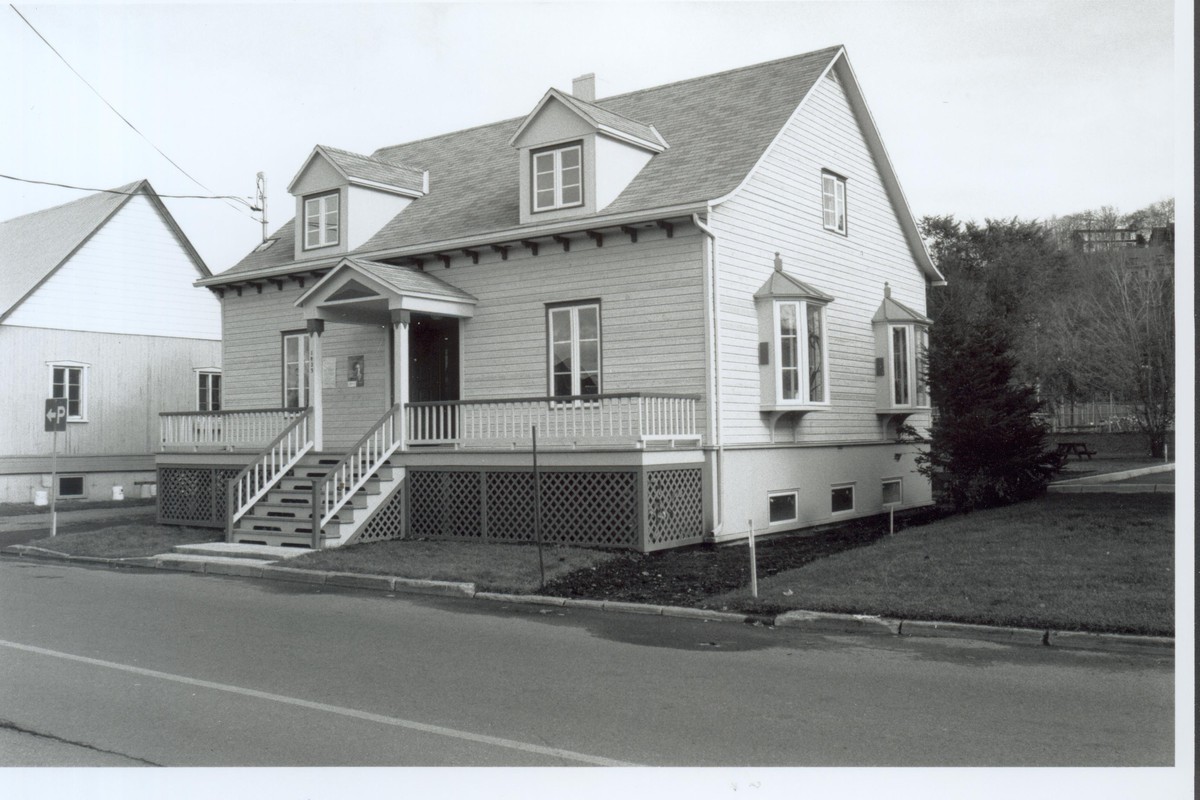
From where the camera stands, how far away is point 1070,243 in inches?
704

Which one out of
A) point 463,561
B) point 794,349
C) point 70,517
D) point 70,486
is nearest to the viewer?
point 463,561

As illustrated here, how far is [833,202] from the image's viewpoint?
20000mm

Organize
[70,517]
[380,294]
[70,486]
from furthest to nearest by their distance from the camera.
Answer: [70,486]
[70,517]
[380,294]

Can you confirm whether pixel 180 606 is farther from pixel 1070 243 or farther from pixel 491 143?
pixel 1070 243

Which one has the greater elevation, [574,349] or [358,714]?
[574,349]

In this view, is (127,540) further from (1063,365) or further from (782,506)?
(1063,365)

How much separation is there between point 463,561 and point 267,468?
6529mm

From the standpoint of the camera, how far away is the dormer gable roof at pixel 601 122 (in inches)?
667

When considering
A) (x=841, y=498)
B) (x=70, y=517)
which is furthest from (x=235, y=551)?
(x=841, y=498)

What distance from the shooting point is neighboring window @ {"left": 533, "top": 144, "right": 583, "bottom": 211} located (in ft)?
56.9

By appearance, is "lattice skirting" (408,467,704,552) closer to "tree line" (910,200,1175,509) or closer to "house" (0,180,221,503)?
"tree line" (910,200,1175,509)

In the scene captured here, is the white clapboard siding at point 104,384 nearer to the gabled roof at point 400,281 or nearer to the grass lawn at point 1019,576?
the gabled roof at point 400,281

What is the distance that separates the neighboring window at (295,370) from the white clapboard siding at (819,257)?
9280 mm

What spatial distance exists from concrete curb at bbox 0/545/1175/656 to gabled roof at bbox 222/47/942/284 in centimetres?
657
